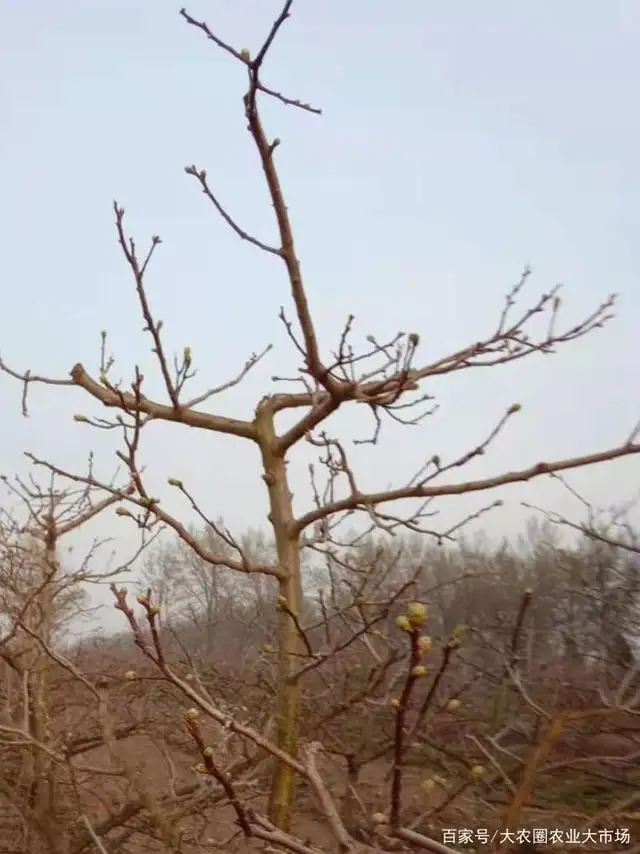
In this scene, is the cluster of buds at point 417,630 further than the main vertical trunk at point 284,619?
No

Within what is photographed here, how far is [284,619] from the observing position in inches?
84.4

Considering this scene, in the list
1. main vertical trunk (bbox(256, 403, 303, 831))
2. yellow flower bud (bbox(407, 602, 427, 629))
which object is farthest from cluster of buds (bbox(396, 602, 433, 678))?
main vertical trunk (bbox(256, 403, 303, 831))

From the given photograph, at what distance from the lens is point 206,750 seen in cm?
99

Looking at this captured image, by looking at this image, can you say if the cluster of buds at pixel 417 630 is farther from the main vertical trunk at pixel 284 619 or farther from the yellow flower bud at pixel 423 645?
the main vertical trunk at pixel 284 619

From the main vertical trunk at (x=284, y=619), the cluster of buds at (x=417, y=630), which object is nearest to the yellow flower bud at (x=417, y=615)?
the cluster of buds at (x=417, y=630)

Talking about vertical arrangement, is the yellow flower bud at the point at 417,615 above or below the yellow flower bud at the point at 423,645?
above

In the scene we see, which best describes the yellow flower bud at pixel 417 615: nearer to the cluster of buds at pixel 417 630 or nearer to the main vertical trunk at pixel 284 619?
the cluster of buds at pixel 417 630

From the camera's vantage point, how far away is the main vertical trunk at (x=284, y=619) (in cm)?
197

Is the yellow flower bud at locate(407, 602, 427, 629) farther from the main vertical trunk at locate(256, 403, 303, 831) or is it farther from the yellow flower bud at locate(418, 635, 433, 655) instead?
the main vertical trunk at locate(256, 403, 303, 831)

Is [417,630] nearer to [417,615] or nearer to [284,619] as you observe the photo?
[417,615]

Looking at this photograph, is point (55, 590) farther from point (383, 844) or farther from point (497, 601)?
point (497, 601)

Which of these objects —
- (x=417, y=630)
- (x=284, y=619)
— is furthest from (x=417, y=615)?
(x=284, y=619)

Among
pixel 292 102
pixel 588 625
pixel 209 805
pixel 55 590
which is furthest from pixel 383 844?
pixel 588 625

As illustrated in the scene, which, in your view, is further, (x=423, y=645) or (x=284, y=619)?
(x=284, y=619)
